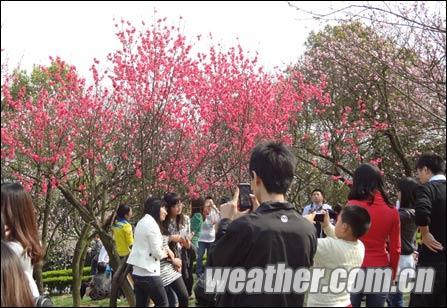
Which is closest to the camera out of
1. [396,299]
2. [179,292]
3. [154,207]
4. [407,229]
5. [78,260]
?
[396,299]

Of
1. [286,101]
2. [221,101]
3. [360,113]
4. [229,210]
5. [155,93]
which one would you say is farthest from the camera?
[360,113]

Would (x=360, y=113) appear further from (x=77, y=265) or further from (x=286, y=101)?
(x=77, y=265)

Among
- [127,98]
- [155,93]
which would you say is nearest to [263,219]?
[155,93]

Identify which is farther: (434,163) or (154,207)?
(154,207)

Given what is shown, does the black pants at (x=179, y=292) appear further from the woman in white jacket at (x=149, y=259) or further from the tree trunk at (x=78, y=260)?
the tree trunk at (x=78, y=260)

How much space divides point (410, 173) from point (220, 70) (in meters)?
5.93

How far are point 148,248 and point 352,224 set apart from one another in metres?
2.54

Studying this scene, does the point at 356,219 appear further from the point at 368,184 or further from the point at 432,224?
the point at 432,224

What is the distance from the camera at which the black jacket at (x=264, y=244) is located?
288 centimetres

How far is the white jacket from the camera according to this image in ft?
19.2

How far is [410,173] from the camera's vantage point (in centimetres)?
1493

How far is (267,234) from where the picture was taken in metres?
2.89

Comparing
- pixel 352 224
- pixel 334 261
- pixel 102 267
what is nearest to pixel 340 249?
pixel 334 261

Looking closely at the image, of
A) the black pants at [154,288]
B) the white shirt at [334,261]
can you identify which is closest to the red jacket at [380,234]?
the white shirt at [334,261]
